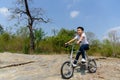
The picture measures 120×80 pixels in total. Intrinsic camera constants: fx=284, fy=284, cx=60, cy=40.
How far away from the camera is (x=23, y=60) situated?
16078 millimetres

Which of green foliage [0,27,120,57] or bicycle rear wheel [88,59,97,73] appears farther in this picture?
green foliage [0,27,120,57]

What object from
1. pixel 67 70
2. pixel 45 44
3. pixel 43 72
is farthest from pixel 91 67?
pixel 45 44

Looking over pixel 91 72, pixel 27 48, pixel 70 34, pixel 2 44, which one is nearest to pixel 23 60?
pixel 91 72

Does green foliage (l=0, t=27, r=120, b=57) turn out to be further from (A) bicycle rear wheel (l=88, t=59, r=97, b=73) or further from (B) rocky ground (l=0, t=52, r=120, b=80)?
(A) bicycle rear wheel (l=88, t=59, r=97, b=73)

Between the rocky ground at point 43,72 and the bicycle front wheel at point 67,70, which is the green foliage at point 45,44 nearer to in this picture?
the rocky ground at point 43,72

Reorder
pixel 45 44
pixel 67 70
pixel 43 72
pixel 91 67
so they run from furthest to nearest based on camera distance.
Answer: pixel 45 44 → pixel 43 72 → pixel 91 67 → pixel 67 70

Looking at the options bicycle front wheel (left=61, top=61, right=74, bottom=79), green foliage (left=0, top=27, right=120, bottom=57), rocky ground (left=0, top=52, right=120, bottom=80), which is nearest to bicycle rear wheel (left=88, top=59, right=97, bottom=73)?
rocky ground (left=0, top=52, right=120, bottom=80)

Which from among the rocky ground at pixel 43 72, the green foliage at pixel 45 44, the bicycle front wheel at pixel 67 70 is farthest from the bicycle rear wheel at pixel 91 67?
the green foliage at pixel 45 44

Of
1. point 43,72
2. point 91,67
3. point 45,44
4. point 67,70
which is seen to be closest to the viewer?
point 67,70

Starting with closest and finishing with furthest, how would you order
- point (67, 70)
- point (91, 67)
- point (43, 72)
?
point (67, 70) → point (91, 67) → point (43, 72)

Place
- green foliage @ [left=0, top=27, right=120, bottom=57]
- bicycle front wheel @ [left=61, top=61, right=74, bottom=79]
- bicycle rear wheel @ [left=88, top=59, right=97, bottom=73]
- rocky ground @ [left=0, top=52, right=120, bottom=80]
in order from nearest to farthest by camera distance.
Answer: bicycle front wheel @ [left=61, top=61, right=74, bottom=79] → rocky ground @ [left=0, top=52, right=120, bottom=80] → bicycle rear wheel @ [left=88, top=59, right=97, bottom=73] → green foliage @ [left=0, top=27, right=120, bottom=57]

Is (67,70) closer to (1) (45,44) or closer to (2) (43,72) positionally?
(2) (43,72)

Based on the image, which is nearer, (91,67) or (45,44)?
(91,67)

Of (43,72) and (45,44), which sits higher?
(45,44)
